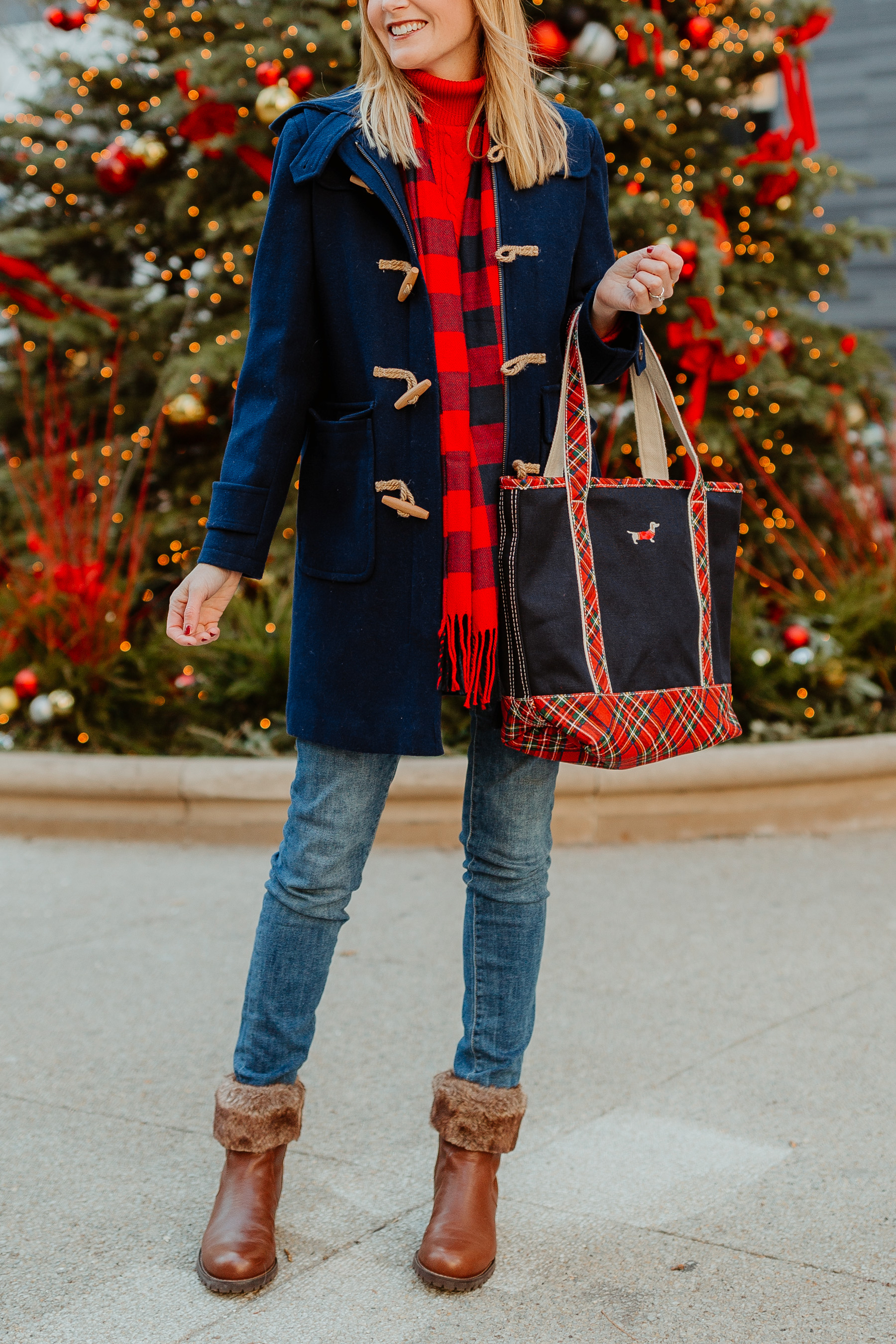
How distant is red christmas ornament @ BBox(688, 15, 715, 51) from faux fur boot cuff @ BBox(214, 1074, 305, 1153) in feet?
17.1

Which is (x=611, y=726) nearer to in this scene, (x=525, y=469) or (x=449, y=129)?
(x=525, y=469)

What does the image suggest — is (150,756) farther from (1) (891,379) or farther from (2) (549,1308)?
(1) (891,379)

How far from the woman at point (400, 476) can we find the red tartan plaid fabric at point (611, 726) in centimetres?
10

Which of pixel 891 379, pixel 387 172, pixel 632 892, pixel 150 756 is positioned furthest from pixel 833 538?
pixel 387 172

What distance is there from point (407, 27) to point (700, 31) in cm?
435

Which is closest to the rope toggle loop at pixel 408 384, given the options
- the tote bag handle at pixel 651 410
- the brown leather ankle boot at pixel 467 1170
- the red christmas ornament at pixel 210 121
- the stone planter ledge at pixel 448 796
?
the tote bag handle at pixel 651 410

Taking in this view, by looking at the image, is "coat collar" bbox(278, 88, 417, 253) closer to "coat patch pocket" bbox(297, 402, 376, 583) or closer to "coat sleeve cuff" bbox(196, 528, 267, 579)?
"coat patch pocket" bbox(297, 402, 376, 583)

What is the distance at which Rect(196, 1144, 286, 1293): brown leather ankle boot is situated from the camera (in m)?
1.80

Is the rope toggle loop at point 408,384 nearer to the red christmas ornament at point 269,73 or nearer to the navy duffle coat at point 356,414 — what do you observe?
the navy duffle coat at point 356,414

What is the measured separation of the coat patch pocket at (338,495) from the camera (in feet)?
6.04

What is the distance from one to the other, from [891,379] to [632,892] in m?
3.70

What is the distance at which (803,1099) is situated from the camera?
250 centimetres

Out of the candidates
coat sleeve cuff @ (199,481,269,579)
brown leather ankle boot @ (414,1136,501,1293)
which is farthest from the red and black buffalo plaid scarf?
brown leather ankle boot @ (414,1136,501,1293)

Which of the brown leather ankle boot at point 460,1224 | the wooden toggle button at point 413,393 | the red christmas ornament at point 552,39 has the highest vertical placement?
the red christmas ornament at point 552,39
